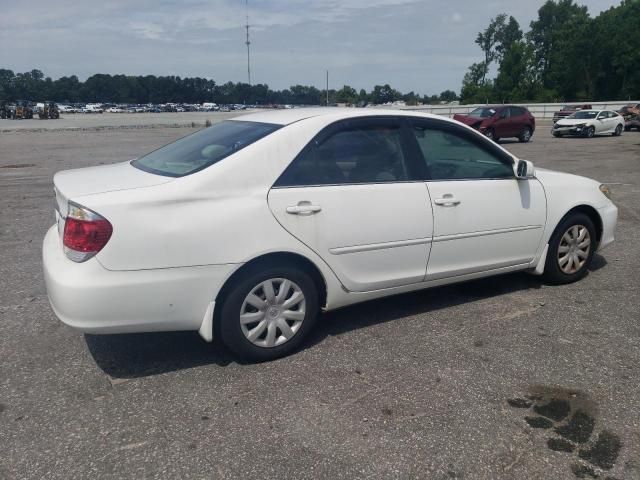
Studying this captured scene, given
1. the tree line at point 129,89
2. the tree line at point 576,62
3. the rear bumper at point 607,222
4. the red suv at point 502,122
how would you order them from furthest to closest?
the tree line at point 129,89 < the tree line at point 576,62 < the red suv at point 502,122 < the rear bumper at point 607,222

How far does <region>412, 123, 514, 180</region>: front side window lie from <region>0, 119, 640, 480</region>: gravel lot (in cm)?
108

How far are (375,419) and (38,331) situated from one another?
2623 millimetres

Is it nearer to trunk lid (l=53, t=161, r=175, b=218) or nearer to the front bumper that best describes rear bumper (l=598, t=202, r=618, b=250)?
trunk lid (l=53, t=161, r=175, b=218)

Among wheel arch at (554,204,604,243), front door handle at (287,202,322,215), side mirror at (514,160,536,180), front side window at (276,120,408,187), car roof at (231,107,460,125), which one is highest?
car roof at (231,107,460,125)

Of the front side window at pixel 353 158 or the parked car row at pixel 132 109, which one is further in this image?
the parked car row at pixel 132 109

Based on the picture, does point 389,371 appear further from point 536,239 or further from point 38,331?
point 38,331

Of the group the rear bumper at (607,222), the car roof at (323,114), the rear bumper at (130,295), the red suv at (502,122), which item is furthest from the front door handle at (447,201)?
the red suv at (502,122)

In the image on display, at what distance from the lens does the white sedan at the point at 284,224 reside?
3041mm

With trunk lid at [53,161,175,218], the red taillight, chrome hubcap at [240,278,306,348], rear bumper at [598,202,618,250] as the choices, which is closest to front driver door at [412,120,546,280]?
rear bumper at [598,202,618,250]

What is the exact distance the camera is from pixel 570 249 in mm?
4820

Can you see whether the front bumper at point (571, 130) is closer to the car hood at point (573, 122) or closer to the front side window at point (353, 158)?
the car hood at point (573, 122)

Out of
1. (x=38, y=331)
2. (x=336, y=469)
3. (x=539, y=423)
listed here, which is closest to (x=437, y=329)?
(x=539, y=423)

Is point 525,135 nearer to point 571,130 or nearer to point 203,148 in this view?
point 571,130

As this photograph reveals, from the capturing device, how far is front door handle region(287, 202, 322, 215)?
11.1 ft
